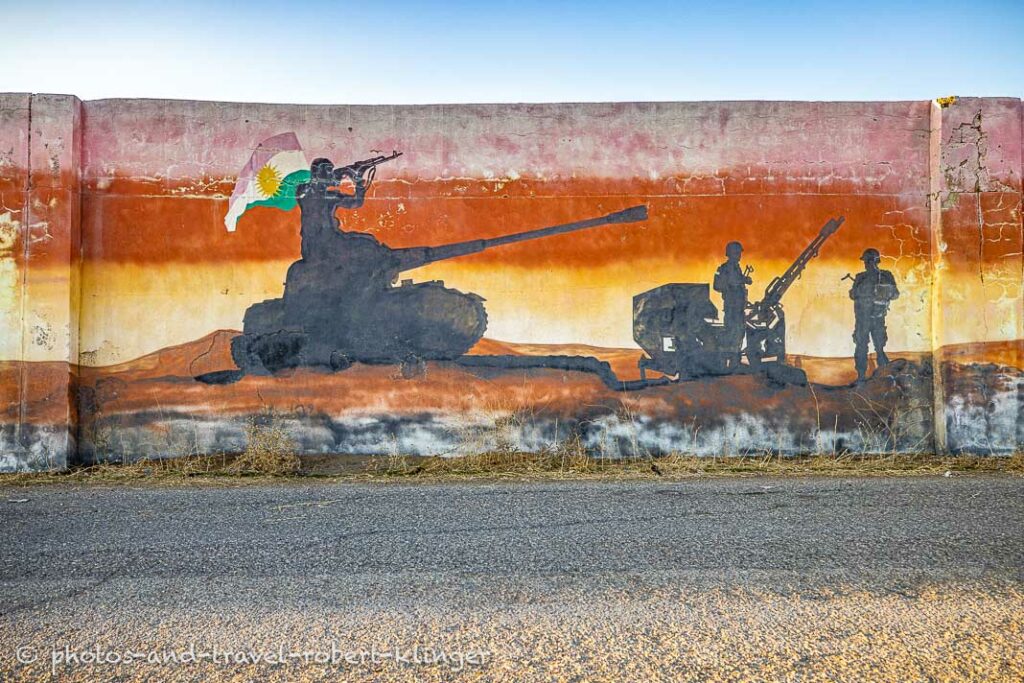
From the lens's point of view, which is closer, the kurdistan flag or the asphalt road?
the asphalt road

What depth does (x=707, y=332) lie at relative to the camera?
7.41 metres

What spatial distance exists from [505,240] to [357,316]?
1475mm

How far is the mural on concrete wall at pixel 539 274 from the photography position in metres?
7.33

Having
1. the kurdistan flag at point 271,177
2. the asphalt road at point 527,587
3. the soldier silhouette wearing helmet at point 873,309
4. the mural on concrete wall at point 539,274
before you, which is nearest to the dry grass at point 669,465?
the mural on concrete wall at point 539,274

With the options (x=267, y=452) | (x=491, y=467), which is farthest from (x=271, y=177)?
(x=491, y=467)

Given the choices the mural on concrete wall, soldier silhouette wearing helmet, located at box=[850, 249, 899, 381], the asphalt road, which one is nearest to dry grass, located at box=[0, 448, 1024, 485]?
the mural on concrete wall

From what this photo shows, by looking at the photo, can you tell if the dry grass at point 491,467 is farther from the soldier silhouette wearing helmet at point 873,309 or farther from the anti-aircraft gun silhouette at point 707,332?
the soldier silhouette wearing helmet at point 873,309

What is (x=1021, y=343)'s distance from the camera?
728cm

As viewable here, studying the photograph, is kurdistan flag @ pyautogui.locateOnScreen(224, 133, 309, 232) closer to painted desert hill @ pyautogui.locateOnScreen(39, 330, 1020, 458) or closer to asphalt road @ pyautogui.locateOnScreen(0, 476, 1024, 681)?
painted desert hill @ pyautogui.locateOnScreen(39, 330, 1020, 458)

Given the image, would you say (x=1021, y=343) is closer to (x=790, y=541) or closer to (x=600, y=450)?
(x=600, y=450)

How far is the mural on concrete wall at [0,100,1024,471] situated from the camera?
7.33 meters

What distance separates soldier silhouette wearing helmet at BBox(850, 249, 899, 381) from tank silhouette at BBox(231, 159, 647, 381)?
2.06m

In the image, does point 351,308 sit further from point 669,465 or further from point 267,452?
point 669,465

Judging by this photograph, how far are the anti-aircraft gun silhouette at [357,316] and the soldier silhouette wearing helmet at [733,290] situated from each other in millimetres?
853
